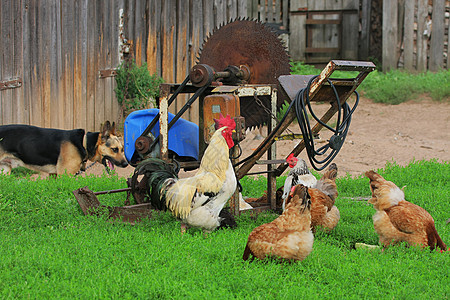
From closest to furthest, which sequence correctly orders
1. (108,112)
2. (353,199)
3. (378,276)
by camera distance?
1. (378,276)
2. (353,199)
3. (108,112)

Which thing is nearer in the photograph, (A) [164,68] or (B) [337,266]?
(B) [337,266]

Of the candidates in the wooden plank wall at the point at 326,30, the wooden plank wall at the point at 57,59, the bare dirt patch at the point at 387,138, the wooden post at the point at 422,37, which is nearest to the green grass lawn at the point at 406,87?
the bare dirt patch at the point at 387,138

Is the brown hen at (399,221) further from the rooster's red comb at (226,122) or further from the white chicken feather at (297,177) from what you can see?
the rooster's red comb at (226,122)

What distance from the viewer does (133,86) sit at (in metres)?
11.5

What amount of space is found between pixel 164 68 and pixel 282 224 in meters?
8.10

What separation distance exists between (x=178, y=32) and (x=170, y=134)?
5.94 metres

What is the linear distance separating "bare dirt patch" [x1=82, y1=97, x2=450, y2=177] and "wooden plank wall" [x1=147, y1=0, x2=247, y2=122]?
242 cm

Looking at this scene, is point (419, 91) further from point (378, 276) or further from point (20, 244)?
point (20, 244)

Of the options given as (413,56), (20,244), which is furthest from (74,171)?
(413,56)

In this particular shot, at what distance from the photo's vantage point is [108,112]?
1151 cm

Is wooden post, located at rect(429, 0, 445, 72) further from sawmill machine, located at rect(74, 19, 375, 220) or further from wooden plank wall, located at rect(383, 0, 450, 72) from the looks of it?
sawmill machine, located at rect(74, 19, 375, 220)

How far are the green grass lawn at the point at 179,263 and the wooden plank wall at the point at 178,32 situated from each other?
242 inches

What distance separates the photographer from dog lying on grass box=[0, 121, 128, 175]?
8.48 meters

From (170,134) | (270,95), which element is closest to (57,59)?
(170,134)
